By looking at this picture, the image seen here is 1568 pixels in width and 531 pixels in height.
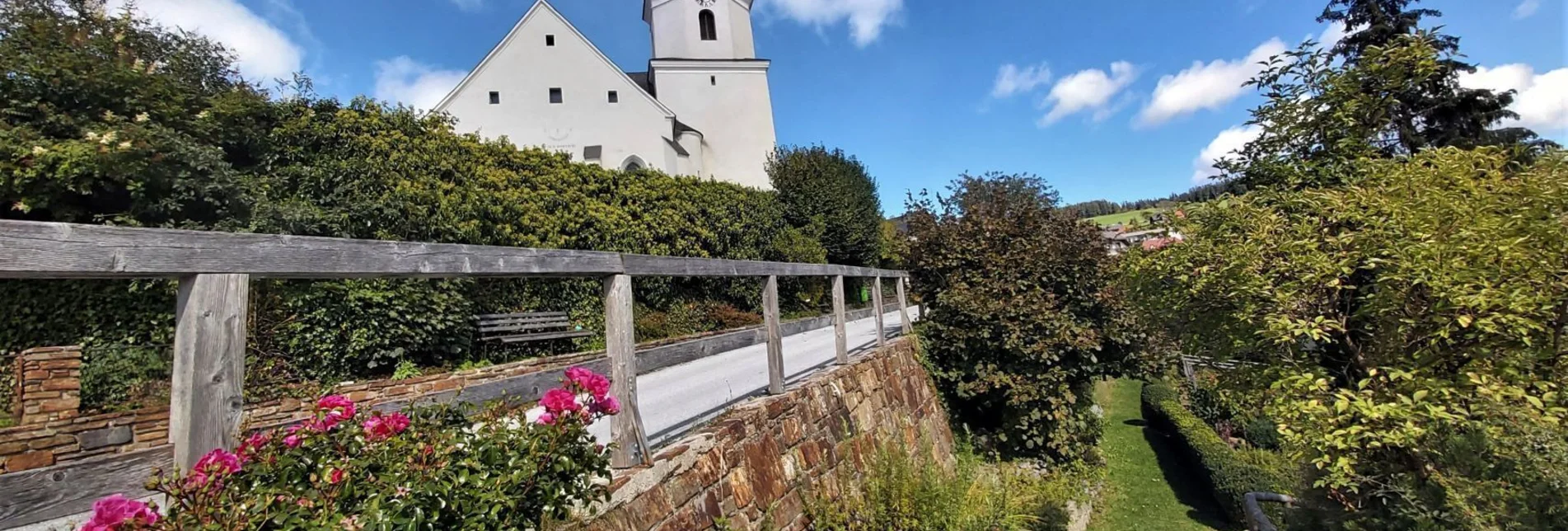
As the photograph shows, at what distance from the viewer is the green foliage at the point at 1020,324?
7898 millimetres

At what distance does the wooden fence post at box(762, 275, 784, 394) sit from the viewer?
400 cm

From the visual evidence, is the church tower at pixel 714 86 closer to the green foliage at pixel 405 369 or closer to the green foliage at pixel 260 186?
the green foliage at pixel 260 186

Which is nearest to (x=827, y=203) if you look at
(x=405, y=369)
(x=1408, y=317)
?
(x=405, y=369)

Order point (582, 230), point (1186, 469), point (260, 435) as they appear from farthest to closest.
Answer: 1. point (1186, 469)
2. point (582, 230)
3. point (260, 435)

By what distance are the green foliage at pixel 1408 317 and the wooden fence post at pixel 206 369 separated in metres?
3.71

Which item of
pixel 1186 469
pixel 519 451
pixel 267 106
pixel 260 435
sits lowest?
pixel 1186 469

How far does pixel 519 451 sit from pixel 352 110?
895 cm

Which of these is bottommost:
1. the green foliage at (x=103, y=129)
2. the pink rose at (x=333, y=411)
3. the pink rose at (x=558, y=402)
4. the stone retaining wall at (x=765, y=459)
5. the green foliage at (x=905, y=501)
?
the green foliage at (x=905, y=501)

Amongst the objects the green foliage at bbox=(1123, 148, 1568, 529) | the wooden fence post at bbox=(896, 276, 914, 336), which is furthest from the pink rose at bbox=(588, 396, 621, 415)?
the wooden fence post at bbox=(896, 276, 914, 336)

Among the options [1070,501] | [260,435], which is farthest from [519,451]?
[1070,501]

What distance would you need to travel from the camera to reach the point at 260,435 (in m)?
1.47

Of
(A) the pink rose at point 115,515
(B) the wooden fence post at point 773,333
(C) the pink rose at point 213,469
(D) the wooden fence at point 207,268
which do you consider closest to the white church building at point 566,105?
(B) the wooden fence post at point 773,333

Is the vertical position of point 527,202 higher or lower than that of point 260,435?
higher

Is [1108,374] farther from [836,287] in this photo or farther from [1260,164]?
[1260,164]
